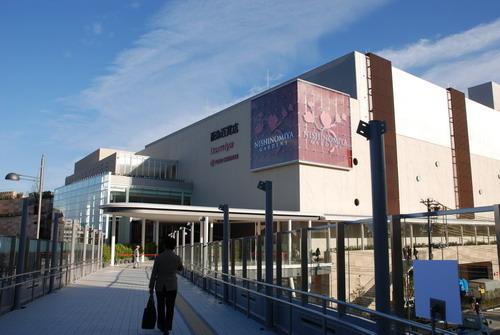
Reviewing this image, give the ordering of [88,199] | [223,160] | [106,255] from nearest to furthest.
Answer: [106,255]
[223,160]
[88,199]

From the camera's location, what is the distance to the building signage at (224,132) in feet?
164

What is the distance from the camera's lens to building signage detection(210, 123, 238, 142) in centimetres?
4998

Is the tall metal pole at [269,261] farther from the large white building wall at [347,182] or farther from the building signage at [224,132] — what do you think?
the building signage at [224,132]

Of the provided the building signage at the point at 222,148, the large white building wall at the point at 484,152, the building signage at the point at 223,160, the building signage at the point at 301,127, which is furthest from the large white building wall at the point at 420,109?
the building signage at the point at 222,148

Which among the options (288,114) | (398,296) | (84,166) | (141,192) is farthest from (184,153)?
(398,296)

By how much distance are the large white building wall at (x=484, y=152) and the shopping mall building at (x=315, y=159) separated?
A: 0.16 m

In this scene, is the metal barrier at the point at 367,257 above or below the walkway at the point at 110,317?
above

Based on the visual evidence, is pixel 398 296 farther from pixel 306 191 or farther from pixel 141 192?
pixel 141 192

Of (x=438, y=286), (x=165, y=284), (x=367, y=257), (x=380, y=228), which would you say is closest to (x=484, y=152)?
(x=165, y=284)

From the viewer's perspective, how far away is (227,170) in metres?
50.6

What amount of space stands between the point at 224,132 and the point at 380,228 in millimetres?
47010

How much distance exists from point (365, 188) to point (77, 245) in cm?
3012

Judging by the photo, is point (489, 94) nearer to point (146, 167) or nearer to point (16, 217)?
point (146, 167)

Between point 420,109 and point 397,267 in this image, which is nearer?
point 397,267
